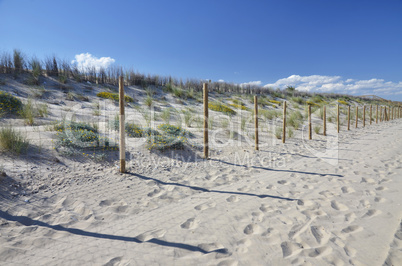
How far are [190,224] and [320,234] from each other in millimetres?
1713

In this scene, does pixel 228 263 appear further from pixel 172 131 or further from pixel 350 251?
pixel 172 131

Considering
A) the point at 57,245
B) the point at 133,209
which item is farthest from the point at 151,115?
the point at 57,245

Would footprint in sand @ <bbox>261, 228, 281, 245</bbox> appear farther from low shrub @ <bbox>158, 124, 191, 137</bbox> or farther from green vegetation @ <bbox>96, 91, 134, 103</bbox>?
green vegetation @ <bbox>96, 91, 134, 103</bbox>

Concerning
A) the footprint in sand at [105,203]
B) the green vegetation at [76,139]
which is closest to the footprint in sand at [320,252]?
the footprint in sand at [105,203]

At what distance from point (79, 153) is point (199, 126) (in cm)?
504

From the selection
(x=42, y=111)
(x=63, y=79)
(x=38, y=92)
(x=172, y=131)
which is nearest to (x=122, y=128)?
(x=172, y=131)

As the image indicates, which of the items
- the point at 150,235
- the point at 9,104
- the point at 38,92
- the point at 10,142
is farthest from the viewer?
the point at 38,92

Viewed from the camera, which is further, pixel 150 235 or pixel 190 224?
pixel 190 224

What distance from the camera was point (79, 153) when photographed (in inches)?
195

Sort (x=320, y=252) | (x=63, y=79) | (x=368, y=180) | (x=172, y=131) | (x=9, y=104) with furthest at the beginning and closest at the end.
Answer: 1. (x=63, y=79)
2. (x=9, y=104)
3. (x=172, y=131)
4. (x=368, y=180)
5. (x=320, y=252)

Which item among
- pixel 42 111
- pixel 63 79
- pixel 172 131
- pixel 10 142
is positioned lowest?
pixel 10 142

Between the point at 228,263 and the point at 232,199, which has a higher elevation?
the point at 232,199

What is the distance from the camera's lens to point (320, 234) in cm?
265

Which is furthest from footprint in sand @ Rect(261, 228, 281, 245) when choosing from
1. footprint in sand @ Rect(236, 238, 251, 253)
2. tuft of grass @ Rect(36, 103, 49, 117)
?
tuft of grass @ Rect(36, 103, 49, 117)
